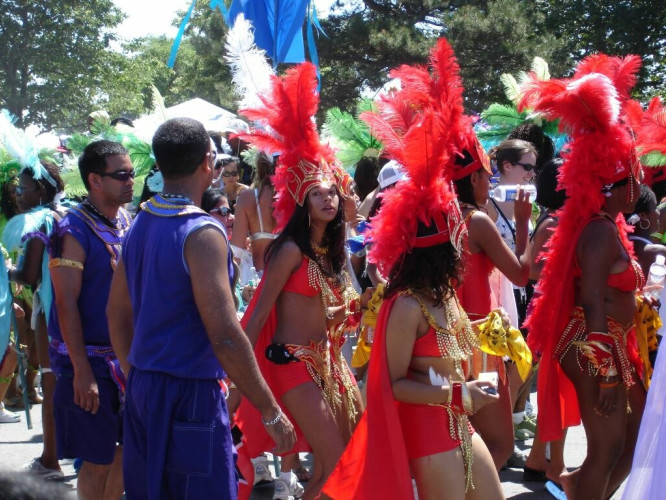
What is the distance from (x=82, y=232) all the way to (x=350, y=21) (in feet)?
59.4

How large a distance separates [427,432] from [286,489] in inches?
89.5

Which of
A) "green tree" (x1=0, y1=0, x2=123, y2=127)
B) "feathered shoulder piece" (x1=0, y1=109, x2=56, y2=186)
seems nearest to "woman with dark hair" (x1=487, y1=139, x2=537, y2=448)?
"feathered shoulder piece" (x1=0, y1=109, x2=56, y2=186)

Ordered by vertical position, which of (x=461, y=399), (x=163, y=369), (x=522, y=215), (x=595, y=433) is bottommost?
(x=595, y=433)

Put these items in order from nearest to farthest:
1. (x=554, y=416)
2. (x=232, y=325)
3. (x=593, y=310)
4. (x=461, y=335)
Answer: (x=232, y=325) → (x=461, y=335) → (x=593, y=310) → (x=554, y=416)

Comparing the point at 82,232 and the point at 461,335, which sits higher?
the point at 82,232

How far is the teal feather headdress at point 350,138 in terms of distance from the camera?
24.0ft

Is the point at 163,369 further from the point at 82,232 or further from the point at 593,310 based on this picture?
the point at 593,310

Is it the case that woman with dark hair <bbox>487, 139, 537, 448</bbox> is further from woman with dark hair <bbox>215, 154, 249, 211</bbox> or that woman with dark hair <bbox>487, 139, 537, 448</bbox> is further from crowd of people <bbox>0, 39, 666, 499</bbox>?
woman with dark hair <bbox>215, 154, 249, 211</bbox>

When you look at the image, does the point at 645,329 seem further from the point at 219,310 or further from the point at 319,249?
the point at 219,310

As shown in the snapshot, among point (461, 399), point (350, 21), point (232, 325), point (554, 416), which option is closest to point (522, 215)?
point (554, 416)

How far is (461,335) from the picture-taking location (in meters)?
3.60

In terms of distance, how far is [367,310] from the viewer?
483 centimetres

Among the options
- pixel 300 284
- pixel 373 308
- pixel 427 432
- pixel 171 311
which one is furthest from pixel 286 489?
pixel 171 311

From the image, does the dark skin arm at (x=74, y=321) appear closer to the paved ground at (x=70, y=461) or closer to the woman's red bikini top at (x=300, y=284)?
the woman's red bikini top at (x=300, y=284)
